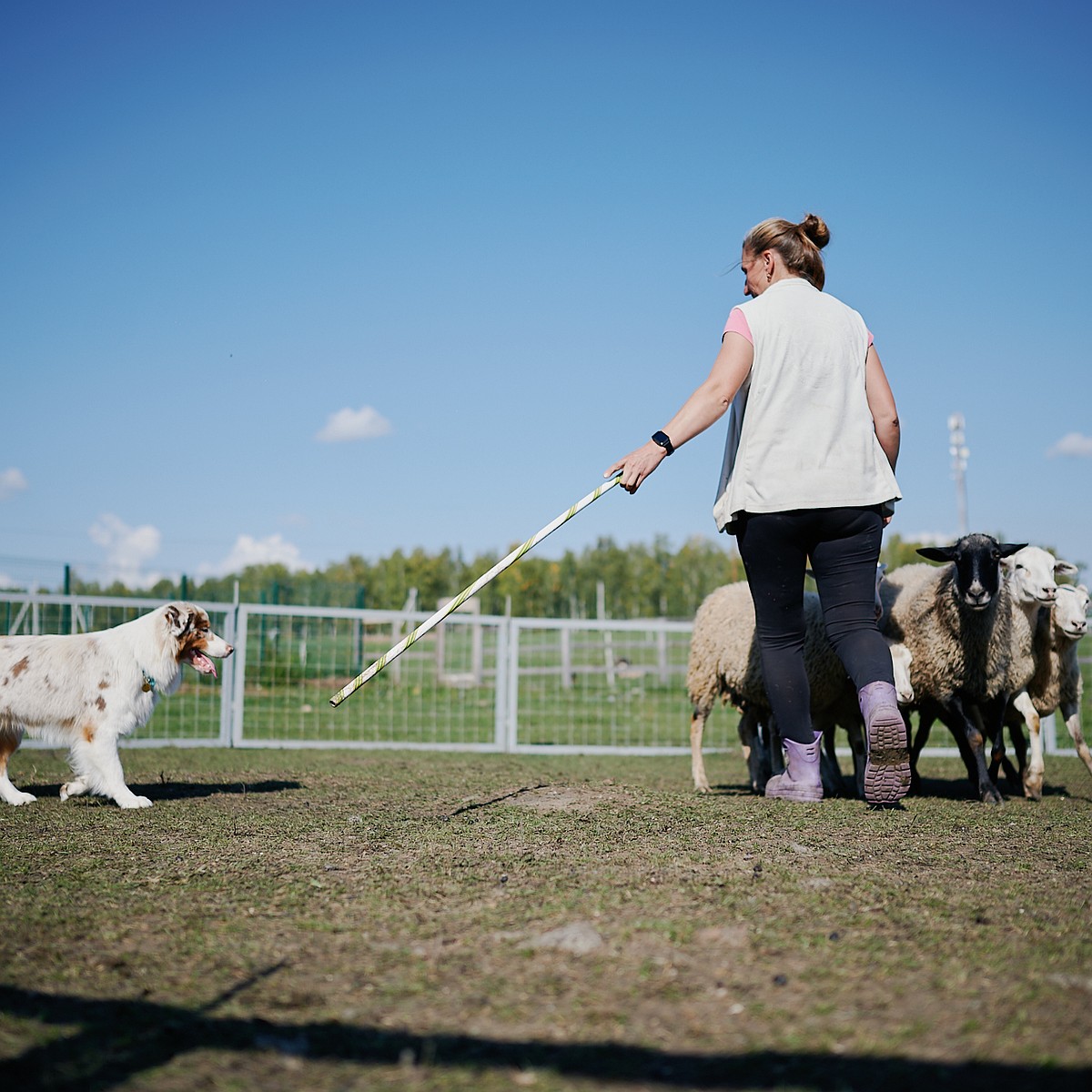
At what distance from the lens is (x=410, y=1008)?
2037mm

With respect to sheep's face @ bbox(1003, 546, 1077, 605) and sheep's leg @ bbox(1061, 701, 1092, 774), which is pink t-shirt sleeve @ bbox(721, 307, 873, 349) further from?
sheep's leg @ bbox(1061, 701, 1092, 774)

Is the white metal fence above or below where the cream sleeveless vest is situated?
below

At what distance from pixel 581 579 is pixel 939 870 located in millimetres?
45294

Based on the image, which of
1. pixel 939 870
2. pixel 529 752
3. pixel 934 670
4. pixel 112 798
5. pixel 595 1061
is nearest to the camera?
pixel 595 1061

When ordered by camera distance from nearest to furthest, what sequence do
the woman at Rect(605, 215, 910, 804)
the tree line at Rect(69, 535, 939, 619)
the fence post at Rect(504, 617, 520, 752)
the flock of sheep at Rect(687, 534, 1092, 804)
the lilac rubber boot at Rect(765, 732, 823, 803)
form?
the woman at Rect(605, 215, 910, 804) → the lilac rubber boot at Rect(765, 732, 823, 803) → the flock of sheep at Rect(687, 534, 1092, 804) → the fence post at Rect(504, 617, 520, 752) → the tree line at Rect(69, 535, 939, 619)

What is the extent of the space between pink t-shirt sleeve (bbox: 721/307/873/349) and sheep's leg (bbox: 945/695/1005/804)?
9.44 ft

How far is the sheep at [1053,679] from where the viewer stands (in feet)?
22.2

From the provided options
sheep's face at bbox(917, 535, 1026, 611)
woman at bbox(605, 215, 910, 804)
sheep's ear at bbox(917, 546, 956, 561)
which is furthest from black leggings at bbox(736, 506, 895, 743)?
sheep's ear at bbox(917, 546, 956, 561)

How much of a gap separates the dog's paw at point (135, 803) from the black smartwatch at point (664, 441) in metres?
3.21

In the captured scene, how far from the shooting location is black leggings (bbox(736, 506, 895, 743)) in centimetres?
436

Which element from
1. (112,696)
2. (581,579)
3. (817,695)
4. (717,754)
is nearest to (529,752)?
(717,754)

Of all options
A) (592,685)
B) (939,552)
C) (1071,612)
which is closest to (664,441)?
(939,552)

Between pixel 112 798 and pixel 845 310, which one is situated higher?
pixel 845 310

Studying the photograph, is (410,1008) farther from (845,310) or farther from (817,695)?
(817,695)
